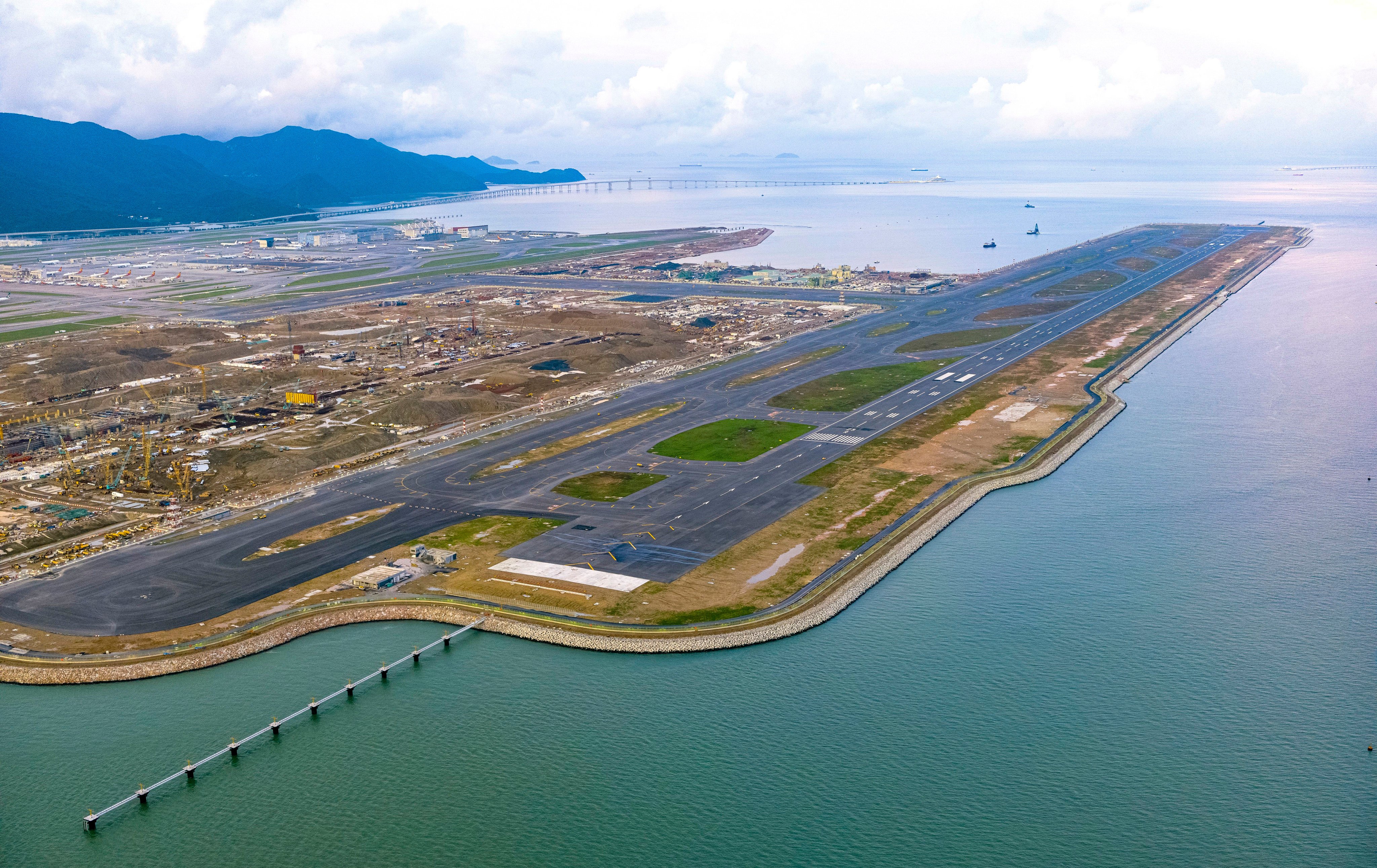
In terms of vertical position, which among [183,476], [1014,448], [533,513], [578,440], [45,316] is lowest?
[1014,448]

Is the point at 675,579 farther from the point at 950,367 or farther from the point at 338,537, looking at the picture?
the point at 950,367

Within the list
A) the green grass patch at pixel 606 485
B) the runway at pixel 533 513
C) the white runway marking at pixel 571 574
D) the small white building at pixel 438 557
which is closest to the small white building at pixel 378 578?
the small white building at pixel 438 557

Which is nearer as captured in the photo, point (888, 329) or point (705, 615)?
point (705, 615)

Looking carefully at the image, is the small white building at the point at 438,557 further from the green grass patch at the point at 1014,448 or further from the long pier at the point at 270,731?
the green grass patch at the point at 1014,448

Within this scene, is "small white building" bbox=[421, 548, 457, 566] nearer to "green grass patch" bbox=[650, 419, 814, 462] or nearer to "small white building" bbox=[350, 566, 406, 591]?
"small white building" bbox=[350, 566, 406, 591]

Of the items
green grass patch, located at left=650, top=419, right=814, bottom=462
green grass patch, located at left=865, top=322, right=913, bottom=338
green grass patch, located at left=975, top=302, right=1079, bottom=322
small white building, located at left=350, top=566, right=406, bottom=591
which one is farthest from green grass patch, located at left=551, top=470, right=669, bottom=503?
green grass patch, located at left=975, top=302, right=1079, bottom=322

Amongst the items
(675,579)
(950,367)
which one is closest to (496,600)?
(675,579)

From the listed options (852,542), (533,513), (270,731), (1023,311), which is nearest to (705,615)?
(852,542)

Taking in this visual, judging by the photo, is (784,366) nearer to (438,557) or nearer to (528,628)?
(438,557)
